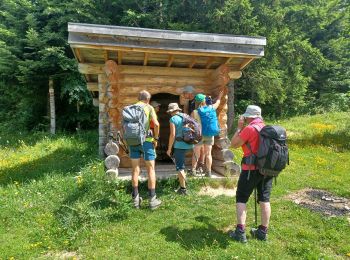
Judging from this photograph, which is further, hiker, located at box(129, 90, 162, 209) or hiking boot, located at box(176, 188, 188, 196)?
hiking boot, located at box(176, 188, 188, 196)

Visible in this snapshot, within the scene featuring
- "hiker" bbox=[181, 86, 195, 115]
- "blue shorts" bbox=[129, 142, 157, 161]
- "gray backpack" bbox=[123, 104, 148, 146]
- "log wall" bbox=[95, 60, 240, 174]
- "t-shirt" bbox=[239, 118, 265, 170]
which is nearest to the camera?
"t-shirt" bbox=[239, 118, 265, 170]

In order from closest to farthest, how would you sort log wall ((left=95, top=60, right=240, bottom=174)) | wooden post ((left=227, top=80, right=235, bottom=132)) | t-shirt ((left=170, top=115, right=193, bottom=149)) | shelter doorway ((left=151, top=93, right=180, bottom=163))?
t-shirt ((left=170, top=115, right=193, bottom=149)), log wall ((left=95, top=60, right=240, bottom=174)), shelter doorway ((left=151, top=93, right=180, bottom=163)), wooden post ((left=227, top=80, right=235, bottom=132))

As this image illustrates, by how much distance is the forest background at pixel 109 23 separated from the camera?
44.4ft

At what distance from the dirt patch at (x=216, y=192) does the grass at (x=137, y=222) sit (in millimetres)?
211

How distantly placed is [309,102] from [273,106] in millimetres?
2959

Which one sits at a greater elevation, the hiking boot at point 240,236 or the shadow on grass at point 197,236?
the hiking boot at point 240,236

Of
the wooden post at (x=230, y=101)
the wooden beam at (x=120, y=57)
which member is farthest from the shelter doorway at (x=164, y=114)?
the wooden beam at (x=120, y=57)

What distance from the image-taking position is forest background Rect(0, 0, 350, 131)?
13.5 metres

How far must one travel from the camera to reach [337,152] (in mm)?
11391

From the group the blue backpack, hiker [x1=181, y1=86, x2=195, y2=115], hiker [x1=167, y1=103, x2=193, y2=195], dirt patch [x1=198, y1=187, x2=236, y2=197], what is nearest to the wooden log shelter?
hiker [x1=181, y1=86, x2=195, y2=115]

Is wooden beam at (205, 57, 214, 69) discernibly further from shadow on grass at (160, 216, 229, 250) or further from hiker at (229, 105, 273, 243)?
shadow on grass at (160, 216, 229, 250)

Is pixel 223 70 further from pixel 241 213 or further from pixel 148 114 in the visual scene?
pixel 241 213

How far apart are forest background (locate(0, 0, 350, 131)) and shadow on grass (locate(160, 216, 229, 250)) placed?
32.1ft

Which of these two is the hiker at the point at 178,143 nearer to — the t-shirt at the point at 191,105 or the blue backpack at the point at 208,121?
the blue backpack at the point at 208,121
